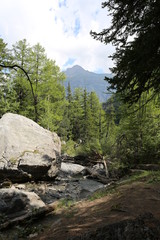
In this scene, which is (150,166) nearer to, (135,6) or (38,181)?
(38,181)

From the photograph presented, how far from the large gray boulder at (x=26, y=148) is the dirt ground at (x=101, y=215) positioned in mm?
5888

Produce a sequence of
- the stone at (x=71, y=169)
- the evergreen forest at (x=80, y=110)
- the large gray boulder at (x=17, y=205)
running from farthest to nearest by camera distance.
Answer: the stone at (x=71, y=169) → the evergreen forest at (x=80, y=110) → the large gray boulder at (x=17, y=205)

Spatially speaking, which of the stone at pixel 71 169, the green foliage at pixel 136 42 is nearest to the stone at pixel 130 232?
the green foliage at pixel 136 42

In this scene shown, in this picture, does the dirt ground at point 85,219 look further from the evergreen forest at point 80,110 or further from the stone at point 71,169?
the stone at point 71,169

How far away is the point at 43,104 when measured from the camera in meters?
23.4

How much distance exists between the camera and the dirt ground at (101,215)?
437cm

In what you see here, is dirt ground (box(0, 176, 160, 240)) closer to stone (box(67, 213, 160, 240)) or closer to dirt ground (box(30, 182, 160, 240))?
dirt ground (box(30, 182, 160, 240))

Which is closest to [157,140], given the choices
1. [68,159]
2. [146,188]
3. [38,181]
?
[146,188]

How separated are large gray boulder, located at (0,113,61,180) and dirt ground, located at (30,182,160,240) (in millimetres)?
5888

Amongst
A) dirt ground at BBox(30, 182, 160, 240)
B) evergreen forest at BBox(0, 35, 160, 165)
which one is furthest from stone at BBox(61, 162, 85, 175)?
dirt ground at BBox(30, 182, 160, 240)

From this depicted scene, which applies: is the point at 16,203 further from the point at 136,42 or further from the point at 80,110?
the point at 80,110

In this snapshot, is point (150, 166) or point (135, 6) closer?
point (135, 6)

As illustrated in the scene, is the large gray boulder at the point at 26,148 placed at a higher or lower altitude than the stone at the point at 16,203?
higher

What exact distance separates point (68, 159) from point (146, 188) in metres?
18.1
